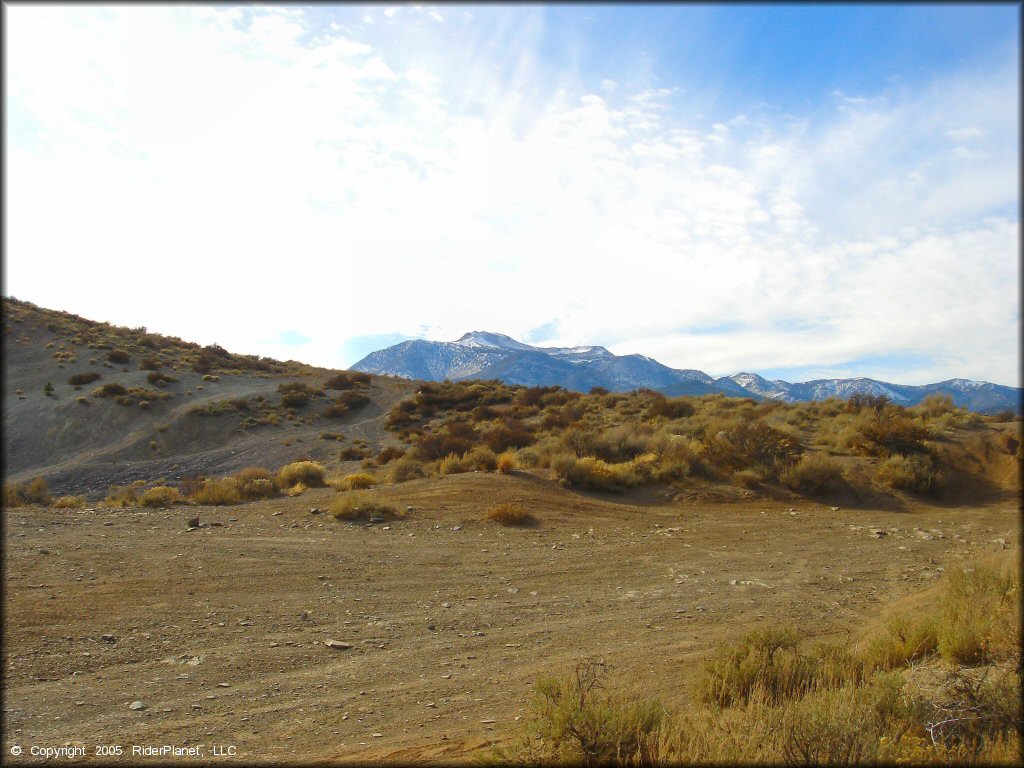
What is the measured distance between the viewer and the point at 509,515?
42.9 feet

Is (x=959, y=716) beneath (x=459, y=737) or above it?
above

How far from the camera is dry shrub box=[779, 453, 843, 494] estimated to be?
16.5 metres

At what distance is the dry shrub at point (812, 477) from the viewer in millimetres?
16547

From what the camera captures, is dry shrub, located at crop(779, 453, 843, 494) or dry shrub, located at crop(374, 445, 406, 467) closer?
dry shrub, located at crop(779, 453, 843, 494)

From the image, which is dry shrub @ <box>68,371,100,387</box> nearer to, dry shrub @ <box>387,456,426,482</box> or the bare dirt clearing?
dry shrub @ <box>387,456,426,482</box>

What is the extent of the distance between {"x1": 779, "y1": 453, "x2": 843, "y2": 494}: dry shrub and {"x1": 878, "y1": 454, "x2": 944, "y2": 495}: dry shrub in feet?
4.42

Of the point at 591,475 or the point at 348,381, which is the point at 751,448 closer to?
the point at 591,475

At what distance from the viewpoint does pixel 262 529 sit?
12.0 m

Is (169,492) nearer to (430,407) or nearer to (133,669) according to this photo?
(133,669)

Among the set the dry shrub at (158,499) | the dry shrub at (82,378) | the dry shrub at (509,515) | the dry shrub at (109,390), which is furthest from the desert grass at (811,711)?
the dry shrub at (82,378)

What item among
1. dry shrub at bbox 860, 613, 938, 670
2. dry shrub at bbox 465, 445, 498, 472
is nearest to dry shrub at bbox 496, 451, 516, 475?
dry shrub at bbox 465, 445, 498, 472

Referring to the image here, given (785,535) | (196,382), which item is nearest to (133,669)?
(785,535)

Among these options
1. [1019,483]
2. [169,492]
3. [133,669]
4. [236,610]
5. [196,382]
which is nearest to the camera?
[133,669]

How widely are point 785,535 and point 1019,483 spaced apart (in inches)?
367
